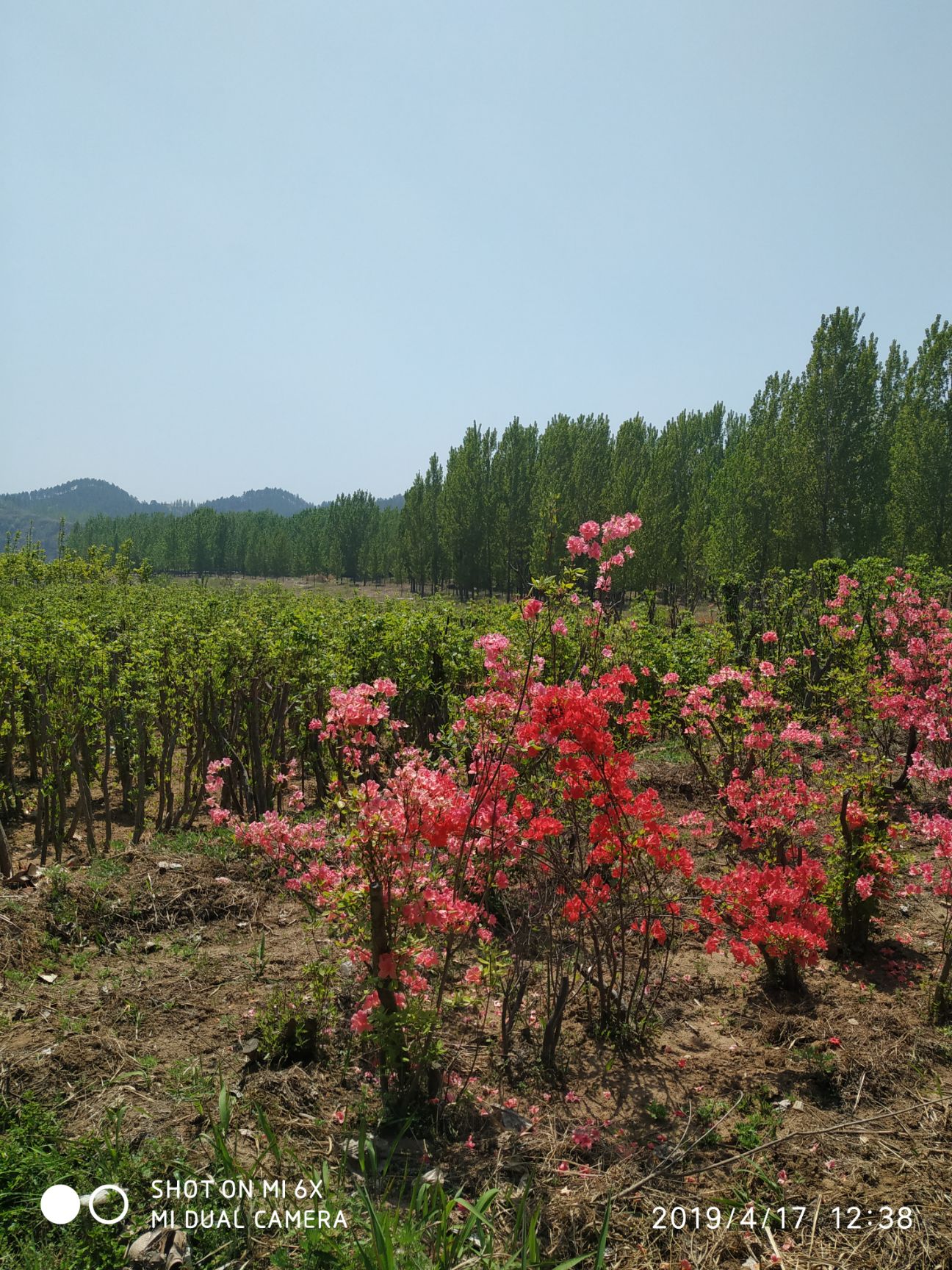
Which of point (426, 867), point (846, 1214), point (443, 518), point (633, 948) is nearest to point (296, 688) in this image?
point (633, 948)

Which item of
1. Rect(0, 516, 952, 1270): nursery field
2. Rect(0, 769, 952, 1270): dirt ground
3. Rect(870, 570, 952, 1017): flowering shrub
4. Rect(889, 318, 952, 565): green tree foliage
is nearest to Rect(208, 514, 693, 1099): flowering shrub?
Rect(0, 516, 952, 1270): nursery field

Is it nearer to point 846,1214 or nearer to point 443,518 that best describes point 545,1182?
point 846,1214

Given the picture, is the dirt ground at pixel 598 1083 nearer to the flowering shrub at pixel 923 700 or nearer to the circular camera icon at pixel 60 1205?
the circular camera icon at pixel 60 1205

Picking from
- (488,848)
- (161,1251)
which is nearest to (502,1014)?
(488,848)

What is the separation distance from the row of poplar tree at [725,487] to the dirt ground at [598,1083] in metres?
3.01

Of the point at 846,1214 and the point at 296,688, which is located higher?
the point at 296,688

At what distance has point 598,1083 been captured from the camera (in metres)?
3.21

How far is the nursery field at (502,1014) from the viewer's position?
2.34 m

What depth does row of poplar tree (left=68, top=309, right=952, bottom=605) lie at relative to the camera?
2305cm

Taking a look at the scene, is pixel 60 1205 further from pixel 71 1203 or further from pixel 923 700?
pixel 923 700

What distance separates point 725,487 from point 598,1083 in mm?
30479

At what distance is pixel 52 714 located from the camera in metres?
6.11

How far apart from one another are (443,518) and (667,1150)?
134 feet

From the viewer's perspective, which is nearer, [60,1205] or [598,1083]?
[60,1205]
